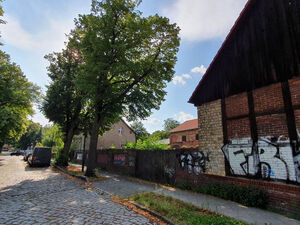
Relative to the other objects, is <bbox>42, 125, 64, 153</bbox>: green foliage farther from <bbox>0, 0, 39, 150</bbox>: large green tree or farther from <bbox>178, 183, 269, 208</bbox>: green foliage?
<bbox>178, 183, 269, 208</bbox>: green foliage

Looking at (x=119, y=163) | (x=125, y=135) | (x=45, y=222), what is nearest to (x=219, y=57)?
(x=45, y=222)

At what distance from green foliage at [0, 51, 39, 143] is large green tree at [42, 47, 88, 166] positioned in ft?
10.6

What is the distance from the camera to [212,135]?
25.4 ft

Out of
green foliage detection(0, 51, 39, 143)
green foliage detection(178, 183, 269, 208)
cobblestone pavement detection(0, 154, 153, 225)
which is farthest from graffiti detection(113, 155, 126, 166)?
green foliage detection(0, 51, 39, 143)

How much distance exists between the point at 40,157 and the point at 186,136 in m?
26.0

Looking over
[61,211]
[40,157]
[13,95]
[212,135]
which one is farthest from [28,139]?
[212,135]

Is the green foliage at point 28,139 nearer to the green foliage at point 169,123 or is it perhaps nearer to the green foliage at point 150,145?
the green foliage at point 169,123

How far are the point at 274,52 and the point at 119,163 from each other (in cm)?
1293

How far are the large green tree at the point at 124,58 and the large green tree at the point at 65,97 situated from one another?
5.27m

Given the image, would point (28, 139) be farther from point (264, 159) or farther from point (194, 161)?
point (264, 159)

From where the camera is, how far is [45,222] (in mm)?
4062

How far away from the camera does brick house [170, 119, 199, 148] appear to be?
33031 millimetres

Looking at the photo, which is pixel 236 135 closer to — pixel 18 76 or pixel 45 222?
pixel 45 222

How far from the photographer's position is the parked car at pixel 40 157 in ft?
59.1
